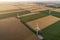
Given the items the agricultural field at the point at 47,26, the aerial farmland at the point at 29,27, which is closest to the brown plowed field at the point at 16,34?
the aerial farmland at the point at 29,27

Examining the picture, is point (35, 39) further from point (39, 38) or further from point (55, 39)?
point (55, 39)

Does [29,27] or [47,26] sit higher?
[29,27]

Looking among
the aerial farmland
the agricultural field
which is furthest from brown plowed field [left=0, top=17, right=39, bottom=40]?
the agricultural field

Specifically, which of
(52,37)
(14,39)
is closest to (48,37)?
(52,37)

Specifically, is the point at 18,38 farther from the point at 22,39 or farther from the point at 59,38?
the point at 59,38

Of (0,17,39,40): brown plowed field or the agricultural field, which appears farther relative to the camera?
the agricultural field

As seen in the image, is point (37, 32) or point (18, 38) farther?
point (37, 32)

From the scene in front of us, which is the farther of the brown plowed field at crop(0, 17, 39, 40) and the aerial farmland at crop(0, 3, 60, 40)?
A: the aerial farmland at crop(0, 3, 60, 40)

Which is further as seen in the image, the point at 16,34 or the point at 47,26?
the point at 47,26

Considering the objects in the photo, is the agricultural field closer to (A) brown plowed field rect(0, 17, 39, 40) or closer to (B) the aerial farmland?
→ (B) the aerial farmland

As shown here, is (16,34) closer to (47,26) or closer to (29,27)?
(29,27)

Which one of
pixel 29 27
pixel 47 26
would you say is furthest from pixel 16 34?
pixel 47 26
